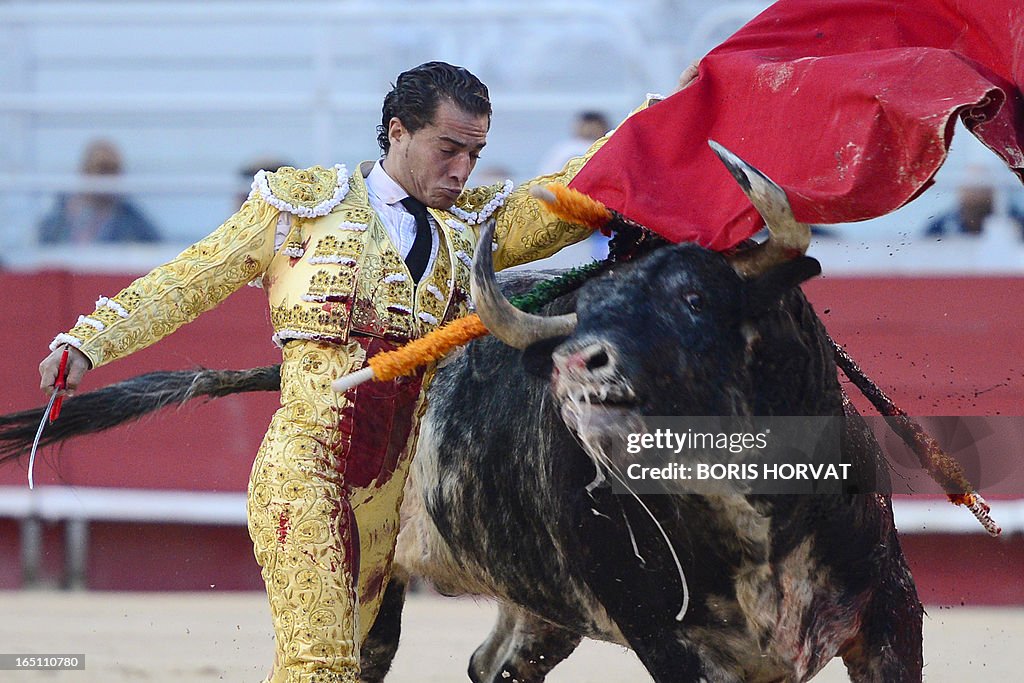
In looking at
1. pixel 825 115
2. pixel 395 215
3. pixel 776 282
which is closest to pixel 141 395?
pixel 395 215

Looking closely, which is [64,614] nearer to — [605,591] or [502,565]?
[502,565]

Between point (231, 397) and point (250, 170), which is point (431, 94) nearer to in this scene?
point (231, 397)

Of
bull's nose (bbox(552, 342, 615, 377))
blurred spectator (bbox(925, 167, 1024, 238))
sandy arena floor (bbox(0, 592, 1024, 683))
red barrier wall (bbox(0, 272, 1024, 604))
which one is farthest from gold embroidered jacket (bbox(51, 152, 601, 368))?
blurred spectator (bbox(925, 167, 1024, 238))

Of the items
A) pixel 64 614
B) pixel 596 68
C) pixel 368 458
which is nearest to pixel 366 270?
pixel 368 458

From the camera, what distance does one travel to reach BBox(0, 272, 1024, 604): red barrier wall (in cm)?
627

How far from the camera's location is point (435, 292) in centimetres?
317

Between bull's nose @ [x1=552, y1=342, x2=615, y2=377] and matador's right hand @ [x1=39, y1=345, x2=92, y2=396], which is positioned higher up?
matador's right hand @ [x1=39, y1=345, x2=92, y2=396]

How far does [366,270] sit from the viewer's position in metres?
3.08

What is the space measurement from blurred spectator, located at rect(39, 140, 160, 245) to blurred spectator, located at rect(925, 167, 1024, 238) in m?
3.47

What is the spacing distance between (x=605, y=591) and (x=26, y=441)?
1.31 m

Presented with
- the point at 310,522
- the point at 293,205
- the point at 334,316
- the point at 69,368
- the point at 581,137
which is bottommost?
the point at 310,522

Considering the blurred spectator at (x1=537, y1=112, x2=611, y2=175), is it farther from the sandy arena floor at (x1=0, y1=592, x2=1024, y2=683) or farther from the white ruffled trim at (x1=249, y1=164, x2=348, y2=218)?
the white ruffled trim at (x1=249, y1=164, x2=348, y2=218)

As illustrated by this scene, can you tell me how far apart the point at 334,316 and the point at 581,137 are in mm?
3753

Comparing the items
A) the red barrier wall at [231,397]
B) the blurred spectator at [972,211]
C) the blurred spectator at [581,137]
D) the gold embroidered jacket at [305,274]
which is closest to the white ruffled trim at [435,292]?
the gold embroidered jacket at [305,274]
